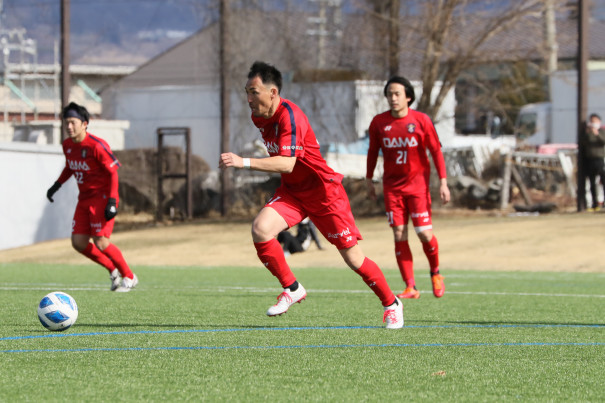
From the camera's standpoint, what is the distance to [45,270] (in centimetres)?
1570

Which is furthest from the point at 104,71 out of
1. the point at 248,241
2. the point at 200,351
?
the point at 200,351

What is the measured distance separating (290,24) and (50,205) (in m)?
8.82

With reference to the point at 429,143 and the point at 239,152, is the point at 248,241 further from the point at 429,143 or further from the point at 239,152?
the point at 429,143

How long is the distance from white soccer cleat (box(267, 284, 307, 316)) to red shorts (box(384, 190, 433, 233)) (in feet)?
9.64

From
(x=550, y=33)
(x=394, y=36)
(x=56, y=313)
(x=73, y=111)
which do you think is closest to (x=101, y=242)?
(x=73, y=111)

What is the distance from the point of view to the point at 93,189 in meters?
10.9

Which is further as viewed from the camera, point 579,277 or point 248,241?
point 248,241

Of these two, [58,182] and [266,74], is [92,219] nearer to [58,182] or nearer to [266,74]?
[58,182]

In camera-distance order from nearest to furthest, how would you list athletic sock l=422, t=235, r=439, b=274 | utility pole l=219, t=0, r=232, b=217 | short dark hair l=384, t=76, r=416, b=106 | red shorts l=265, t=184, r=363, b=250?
red shorts l=265, t=184, r=363, b=250 < short dark hair l=384, t=76, r=416, b=106 < athletic sock l=422, t=235, r=439, b=274 < utility pole l=219, t=0, r=232, b=217

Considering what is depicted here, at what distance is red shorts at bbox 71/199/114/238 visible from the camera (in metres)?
10.8

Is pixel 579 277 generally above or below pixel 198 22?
below

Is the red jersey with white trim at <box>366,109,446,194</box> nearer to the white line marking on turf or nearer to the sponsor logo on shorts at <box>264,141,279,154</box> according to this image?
the white line marking on turf

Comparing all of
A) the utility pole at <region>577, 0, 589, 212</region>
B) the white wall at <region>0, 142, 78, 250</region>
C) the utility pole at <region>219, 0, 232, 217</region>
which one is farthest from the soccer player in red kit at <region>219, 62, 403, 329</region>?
the utility pole at <region>219, 0, 232, 217</region>

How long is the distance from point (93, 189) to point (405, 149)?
349 centimetres
